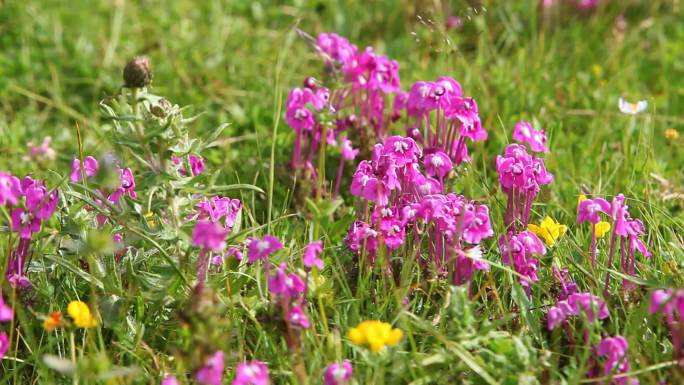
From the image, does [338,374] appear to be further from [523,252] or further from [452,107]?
→ [452,107]

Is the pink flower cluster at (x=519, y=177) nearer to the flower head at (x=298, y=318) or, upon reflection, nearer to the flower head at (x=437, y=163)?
the flower head at (x=437, y=163)

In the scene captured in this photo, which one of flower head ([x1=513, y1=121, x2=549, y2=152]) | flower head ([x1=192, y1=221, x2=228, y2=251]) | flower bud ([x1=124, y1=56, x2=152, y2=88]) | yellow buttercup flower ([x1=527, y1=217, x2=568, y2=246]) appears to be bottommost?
yellow buttercup flower ([x1=527, y1=217, x2=568, y2=246])

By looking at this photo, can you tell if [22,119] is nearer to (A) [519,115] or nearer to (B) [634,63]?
(A) [519,115]

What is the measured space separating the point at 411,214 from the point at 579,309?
1.52 ft

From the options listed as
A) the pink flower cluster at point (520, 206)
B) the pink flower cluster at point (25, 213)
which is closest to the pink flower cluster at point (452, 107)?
the pink flower cluster at point (520, 206)

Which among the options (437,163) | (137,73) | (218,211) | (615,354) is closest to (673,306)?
(615,354)

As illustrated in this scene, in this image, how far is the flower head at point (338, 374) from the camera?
1.88 metres

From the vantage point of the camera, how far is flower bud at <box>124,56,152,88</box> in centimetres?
198

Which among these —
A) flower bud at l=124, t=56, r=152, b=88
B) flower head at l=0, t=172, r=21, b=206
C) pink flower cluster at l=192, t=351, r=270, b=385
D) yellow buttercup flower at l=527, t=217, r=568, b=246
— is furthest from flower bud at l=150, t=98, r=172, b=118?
yellow buttercup flower at l=527, t=217, r=568, b=246

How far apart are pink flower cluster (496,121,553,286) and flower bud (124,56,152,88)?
0.94 meters

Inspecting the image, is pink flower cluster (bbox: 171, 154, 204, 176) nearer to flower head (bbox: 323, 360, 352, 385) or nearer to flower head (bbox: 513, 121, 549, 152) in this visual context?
flower head (bbox: 323, 360, 352, 385)

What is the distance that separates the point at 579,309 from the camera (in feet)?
6.75

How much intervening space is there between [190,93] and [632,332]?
243 centimetres

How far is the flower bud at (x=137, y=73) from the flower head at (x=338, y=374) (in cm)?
76
